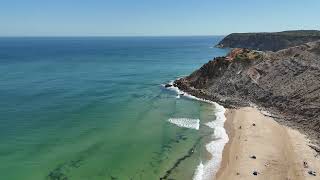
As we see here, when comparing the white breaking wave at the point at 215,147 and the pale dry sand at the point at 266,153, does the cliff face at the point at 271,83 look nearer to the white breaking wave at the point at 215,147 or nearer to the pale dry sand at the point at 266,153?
the pale dry sand at the point at 266,153

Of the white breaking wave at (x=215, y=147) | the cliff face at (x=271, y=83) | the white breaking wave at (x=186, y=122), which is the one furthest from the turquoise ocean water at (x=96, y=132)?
the cliff face at (x=271, y=83)

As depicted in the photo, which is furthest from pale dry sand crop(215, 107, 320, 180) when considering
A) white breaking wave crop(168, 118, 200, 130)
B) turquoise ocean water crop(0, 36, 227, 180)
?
white breaking wave crop(168, 118, 200, 130)

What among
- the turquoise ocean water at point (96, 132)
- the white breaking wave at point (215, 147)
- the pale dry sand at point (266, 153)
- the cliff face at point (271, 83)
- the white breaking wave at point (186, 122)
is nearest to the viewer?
the pale dry sand at point (266, 153)

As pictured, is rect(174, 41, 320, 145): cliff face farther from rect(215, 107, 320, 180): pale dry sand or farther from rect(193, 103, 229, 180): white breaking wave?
rect(193, 103, 229, 180): white breaking wave

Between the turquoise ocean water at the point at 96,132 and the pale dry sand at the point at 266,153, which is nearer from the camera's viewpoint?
the pale dry sand at the point at 266,153

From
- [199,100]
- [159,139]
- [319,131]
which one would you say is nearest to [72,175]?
[159,139]

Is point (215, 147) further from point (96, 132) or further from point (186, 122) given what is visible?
point (96, 132)

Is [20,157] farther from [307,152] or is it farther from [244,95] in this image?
[244,95]
